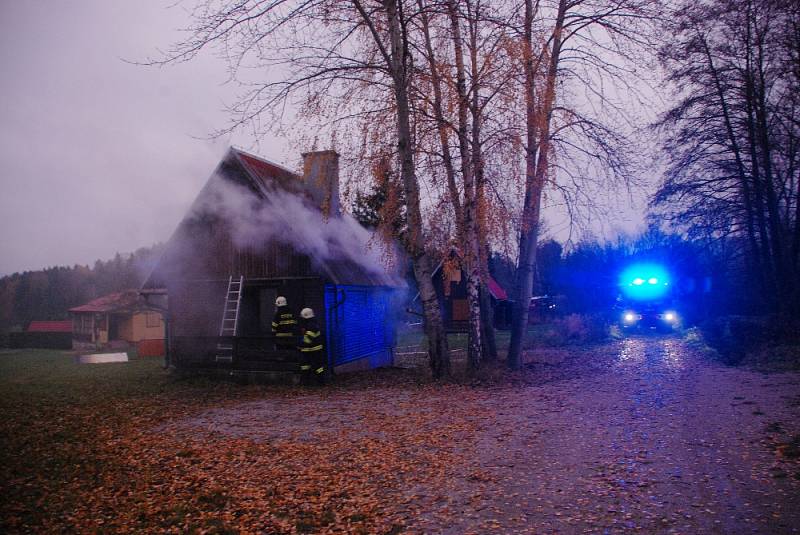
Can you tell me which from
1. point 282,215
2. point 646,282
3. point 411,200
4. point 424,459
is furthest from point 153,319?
point 424,459

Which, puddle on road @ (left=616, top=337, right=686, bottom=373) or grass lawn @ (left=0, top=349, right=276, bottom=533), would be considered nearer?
grass lawn @ (left=0, top=349, right=276, bottom=533)

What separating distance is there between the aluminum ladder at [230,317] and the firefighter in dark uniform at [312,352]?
240cm

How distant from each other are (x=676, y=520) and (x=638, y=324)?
2415cm

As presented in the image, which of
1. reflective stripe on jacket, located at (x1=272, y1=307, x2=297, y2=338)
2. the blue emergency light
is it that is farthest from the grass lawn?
the blue emergency light

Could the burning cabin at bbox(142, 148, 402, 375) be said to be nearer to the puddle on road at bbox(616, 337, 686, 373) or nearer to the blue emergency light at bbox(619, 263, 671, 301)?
the puddle on road at bbox(616, 337, 686, 373)

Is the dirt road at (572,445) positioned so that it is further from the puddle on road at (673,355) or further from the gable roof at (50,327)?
the gable roof at (50,327)

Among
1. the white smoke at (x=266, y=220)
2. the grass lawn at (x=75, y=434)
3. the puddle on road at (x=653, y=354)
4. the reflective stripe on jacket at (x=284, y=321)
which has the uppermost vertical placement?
the white smoke at (x=266, y=220)

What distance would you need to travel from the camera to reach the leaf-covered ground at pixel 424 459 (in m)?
5.10

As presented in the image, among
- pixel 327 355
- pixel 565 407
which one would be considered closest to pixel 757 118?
pixel 565 407

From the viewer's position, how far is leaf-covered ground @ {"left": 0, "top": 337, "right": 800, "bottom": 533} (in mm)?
5098

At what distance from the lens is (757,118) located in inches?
698

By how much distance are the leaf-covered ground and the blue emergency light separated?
14.4m

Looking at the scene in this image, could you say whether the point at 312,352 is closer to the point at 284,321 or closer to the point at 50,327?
the point at 284,321

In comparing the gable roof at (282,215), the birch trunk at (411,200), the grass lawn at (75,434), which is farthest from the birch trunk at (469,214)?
the grass lawn at (75,434)
